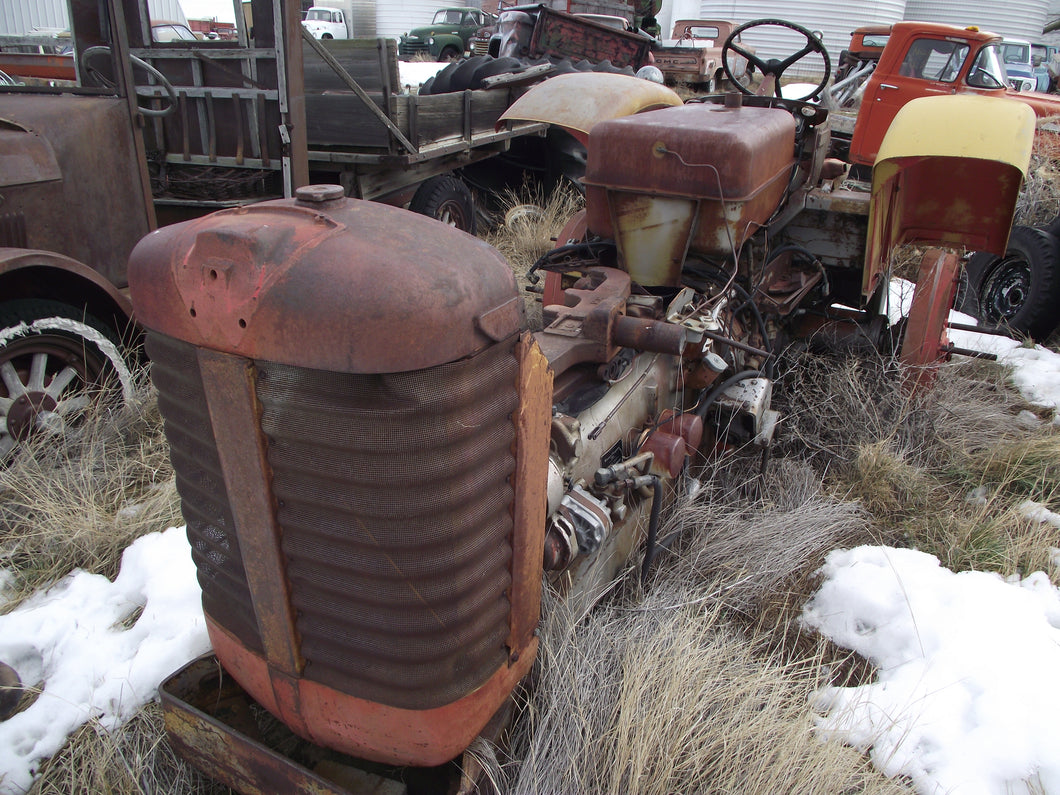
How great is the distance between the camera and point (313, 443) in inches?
42.1

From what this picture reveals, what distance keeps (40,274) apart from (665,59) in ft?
30.4

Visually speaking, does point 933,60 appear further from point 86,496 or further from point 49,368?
point 86,496

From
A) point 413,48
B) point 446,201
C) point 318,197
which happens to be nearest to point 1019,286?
point 446,201

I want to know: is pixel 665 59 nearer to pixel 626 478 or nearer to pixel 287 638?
pixel 626 478

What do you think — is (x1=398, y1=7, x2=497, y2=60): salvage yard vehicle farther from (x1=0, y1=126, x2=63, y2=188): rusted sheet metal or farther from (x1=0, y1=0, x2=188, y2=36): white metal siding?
(x1=0, y1=126, x2=63, y2=188): rusted sheet metal

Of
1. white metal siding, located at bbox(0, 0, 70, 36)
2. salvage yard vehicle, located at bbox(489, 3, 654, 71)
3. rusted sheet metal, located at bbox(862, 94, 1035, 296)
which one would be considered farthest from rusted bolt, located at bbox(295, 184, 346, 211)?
white metal siding, located at bbox(0, 0, 70, 36)

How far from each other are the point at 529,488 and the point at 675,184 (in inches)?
57.0

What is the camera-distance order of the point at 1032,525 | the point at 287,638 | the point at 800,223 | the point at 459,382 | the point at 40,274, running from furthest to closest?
the point at 800,223 → the point at 40,274 → the point at 1032,525 → the point at 287,638 → the point at 459,382

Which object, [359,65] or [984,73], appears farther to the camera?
[984,73]

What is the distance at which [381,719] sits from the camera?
48.2 inches

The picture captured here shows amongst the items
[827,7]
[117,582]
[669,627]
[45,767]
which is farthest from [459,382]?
[827,7]

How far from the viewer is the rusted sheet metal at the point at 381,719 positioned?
4.01ft

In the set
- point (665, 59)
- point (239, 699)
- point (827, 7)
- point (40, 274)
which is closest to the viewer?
point (239, 699)

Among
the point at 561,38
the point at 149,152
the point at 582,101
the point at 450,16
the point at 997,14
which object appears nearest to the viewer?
the point at 582,101
